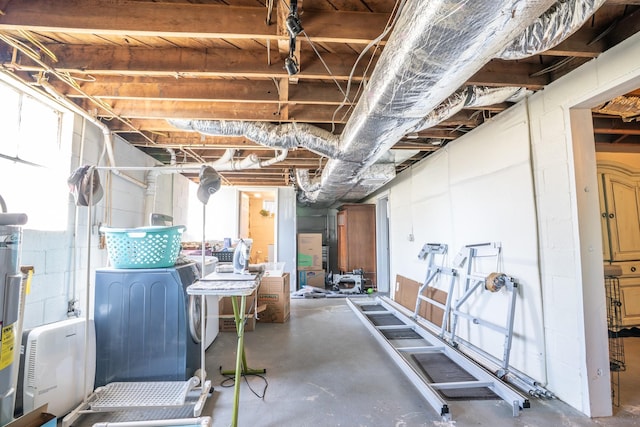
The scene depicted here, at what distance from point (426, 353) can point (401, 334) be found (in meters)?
0.53

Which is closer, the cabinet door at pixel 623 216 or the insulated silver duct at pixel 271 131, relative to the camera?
the insulated silver duct at pixel 271 131

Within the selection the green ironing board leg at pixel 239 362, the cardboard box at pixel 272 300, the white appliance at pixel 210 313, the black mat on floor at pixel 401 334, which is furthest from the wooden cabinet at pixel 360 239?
the green ironing board leg at pixel 239 362

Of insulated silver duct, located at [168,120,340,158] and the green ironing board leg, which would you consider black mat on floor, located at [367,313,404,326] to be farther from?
insulated silver duct, located at [168,120,340,158]

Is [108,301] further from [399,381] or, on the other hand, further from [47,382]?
[399,381]

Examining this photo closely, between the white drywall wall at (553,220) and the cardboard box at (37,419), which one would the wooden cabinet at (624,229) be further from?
the cardboard box at (37,419)

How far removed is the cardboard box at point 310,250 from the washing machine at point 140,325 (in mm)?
4673

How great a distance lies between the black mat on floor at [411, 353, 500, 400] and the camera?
7.45 feet

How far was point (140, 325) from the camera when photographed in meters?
2.23

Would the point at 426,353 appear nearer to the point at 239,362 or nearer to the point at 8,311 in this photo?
the point at 239,362

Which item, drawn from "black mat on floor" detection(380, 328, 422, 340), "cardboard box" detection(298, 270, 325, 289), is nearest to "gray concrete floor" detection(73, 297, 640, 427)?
"black mat on floor" detection(380, 328, 422, 340)

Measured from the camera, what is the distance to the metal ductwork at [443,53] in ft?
3.76

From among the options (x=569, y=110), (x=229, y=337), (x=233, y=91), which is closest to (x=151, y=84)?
(x=233, y=91)

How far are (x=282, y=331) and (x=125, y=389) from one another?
1.99 m

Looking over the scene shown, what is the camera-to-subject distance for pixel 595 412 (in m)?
1.97
